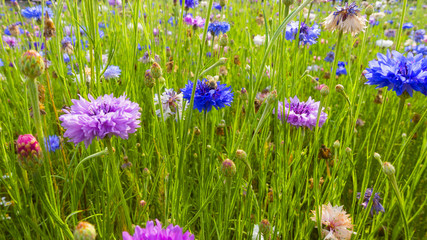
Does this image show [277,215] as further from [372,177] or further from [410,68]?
[372,177]

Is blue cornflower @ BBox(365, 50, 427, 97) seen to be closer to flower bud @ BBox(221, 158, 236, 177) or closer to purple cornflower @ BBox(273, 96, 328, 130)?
purple cornflower @ BBox(273, 96, 328, 130)

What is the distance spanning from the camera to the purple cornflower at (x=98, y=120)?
1.79ft

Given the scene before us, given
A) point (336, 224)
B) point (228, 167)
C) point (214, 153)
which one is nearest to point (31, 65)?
point (228, 167)

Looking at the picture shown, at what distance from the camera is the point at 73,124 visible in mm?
555

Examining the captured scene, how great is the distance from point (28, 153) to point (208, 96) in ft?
1.36

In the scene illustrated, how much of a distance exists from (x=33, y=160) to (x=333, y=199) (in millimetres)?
742

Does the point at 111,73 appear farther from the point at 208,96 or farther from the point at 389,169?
the point at 389,169

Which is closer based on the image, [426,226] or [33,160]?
[33,160]

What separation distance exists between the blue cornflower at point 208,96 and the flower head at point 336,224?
378 millimetres

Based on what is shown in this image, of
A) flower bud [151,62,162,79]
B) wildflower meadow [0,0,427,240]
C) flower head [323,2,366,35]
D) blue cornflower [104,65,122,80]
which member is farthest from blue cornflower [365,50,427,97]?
blue cornflower [104,65,122,80]

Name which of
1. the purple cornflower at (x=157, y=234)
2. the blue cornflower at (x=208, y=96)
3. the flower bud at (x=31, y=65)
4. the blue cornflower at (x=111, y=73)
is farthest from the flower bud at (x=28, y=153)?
the blue cornflower at (x=111, y=73)

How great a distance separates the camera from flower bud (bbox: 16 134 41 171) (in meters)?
0.49

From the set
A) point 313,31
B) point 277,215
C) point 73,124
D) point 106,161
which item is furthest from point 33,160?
point 313,31

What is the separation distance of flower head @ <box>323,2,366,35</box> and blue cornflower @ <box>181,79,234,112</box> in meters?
0.34
